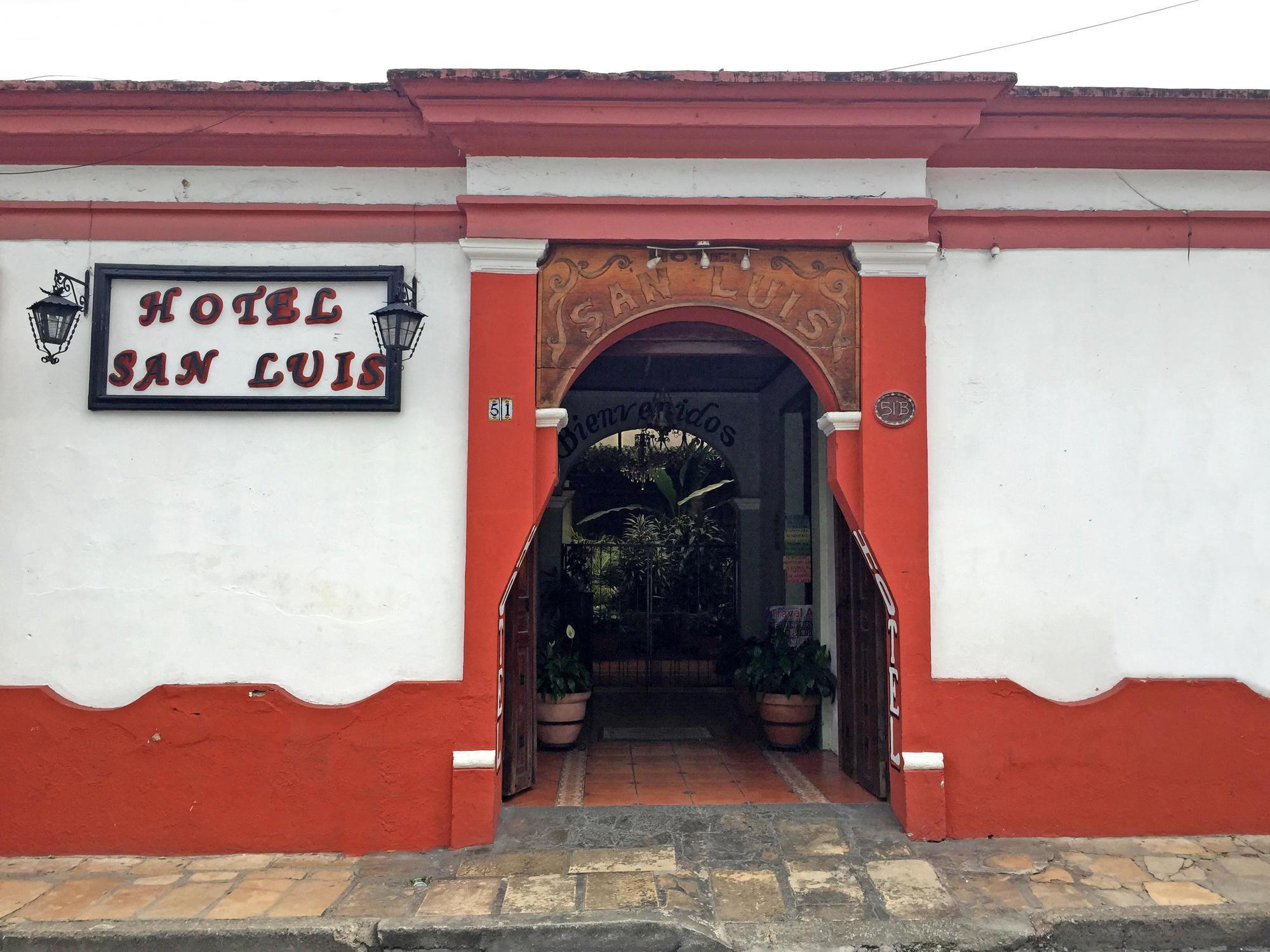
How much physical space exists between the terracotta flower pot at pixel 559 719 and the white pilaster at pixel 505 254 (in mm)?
3408

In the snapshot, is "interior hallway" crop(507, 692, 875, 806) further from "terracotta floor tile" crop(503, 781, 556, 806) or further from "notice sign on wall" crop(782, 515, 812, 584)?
"notice sign on wall" crop(782, 515, 812, 584)

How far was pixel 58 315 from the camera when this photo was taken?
5.00 m

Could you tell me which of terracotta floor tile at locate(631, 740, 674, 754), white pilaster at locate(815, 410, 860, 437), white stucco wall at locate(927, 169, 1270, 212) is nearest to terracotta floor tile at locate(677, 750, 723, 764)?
terracotta floor tile at locate(631, 740, 674, 754)

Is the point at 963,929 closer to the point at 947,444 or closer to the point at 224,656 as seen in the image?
the point at 947,444

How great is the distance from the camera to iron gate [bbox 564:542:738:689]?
10875mm

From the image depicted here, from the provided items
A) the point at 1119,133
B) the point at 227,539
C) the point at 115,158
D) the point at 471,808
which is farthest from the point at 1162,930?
the point at 115,158

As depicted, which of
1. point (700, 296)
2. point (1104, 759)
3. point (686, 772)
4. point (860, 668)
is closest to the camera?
point (1104, 759)

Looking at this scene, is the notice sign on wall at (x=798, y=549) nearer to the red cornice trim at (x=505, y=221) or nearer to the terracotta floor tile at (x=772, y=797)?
the terracotta floor tile at (x=772, y=797)

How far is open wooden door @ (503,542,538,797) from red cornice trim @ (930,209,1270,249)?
3.38m

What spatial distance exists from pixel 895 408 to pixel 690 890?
2.95 meters

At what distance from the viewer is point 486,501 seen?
16.9 ft

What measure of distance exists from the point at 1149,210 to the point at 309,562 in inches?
221

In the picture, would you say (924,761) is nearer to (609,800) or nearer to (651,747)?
(609,800)

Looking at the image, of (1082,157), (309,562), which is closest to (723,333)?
(1082,157)
